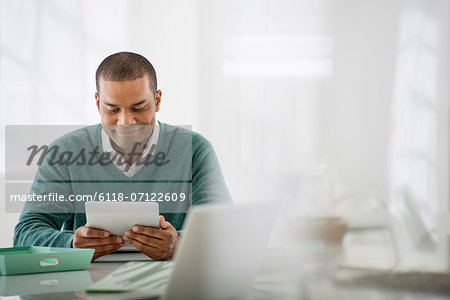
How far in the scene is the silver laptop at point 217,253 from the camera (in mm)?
665

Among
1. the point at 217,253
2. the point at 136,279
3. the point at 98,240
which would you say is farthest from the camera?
the point at 98,240

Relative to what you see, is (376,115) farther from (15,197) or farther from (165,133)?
(15,197)

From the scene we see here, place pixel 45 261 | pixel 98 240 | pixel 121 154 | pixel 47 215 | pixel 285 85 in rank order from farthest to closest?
pixel 285 85 < pixel 121 154 < pixel 47 215 < pixel 98 240 < pixel 45 261

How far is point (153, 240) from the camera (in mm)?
1234

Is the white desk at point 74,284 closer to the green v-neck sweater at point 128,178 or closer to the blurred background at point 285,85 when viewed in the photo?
the green v-neck sweater at point 128,178

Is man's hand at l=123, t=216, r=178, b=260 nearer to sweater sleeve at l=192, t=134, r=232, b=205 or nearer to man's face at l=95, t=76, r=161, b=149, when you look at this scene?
sweater sleeve at l=192, t=134, r=232, b=205

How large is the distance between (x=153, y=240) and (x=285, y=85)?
1.01 metres

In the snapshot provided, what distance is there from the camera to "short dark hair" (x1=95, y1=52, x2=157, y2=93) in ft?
5.62

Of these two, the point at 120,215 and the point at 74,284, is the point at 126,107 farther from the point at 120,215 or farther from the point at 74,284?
the point at 74,284

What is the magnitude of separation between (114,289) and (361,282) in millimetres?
1141

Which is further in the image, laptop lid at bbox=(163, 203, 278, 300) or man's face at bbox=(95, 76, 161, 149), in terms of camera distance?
man's face at bbox=(95, 76, 161, 149)

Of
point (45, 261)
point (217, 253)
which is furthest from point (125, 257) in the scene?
point (217, 253)

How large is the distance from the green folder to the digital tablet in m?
0.07

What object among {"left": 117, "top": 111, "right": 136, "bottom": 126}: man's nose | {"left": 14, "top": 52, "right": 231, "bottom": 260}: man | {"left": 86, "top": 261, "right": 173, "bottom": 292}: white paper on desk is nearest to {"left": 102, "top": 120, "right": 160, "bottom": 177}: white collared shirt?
{"left": 14, "top": 52, "right": 231, "bottom": 260}: man
